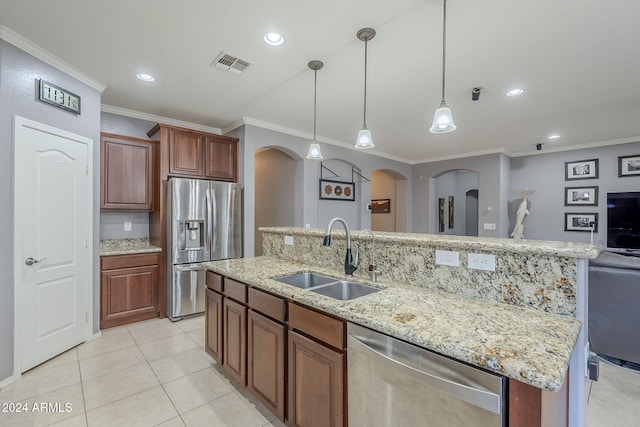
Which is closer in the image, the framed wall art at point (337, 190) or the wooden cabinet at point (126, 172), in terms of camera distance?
the wooden cabinet at point (126, 172)

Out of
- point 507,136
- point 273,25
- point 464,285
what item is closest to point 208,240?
point 273,25

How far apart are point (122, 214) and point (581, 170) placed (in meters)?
7.91

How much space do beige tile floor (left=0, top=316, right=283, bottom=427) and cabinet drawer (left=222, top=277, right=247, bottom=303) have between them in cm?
74

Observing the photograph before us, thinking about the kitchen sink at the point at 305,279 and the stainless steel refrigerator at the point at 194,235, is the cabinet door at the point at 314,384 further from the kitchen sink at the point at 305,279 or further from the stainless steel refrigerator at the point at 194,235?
the stainless steel refrigerator at the point at 194,235

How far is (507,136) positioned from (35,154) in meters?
6.34

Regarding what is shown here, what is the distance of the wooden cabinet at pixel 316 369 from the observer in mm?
1447

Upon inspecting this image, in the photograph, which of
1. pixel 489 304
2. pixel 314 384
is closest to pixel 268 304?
pixel 314 384

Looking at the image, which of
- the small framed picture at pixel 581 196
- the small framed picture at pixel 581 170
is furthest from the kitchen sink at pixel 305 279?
the small framed picture at pixel 581 170

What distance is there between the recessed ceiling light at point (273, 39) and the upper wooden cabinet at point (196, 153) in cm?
205

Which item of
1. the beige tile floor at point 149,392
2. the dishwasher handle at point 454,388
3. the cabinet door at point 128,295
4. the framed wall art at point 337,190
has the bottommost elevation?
the beige tile floor at point 149,392

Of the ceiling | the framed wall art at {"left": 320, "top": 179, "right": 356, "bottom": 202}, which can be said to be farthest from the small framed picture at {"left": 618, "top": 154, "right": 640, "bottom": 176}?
the framed wall art at {"left": 320, "top": 179, "right": 356, "bottom": 202}

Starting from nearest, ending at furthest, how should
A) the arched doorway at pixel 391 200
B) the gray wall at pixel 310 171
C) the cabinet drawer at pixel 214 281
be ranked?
1. the cabinet drawer at pixel 214 281
2. the gray wall at pixel 310 171
3. the arched doorway at pixel 391 200

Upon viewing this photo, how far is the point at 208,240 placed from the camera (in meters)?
3.90

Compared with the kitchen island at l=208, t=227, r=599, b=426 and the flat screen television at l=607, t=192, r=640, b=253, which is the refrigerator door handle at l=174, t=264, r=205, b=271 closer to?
the kitchen island at l=208, t=227, r=599, b=426
